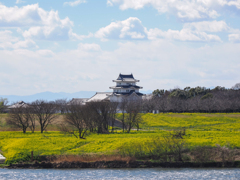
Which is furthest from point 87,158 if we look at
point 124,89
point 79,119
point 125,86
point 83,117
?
point 125,86

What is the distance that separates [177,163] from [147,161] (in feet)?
7.93

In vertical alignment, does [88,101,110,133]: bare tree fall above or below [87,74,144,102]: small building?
below

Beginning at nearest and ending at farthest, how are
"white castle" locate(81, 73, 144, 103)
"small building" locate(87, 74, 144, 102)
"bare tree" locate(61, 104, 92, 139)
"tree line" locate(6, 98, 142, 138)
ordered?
"bare tree" locate(61, 104, 92, 139) → "tree line" locate(6, 98, 142, 138) → "small building" locate(87, 74, 144, 102) → "white castle" locate(81, 73, 144, 103)

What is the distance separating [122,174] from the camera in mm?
26438

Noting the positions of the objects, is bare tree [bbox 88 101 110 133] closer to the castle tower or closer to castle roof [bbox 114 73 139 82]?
the castle tower

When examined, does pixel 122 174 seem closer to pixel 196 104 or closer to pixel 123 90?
pixel 196 104

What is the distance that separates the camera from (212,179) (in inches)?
960

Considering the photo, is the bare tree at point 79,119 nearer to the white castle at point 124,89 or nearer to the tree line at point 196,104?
the tree line at point 196,104

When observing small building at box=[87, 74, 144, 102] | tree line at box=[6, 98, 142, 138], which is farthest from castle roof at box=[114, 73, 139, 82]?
tree line at box=[6, 98, 142, 138]

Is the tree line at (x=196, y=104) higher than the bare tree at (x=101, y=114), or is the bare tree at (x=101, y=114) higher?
the tree line at (x=196, y=104)

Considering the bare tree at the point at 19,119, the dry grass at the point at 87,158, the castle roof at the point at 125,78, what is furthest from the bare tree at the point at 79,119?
the castle roof at the point at 125,78

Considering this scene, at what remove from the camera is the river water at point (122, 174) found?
25375mm

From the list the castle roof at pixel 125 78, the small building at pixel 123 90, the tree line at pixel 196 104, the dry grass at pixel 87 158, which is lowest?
the dry grass at pixel 87 158

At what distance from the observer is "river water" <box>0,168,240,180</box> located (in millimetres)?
25375
